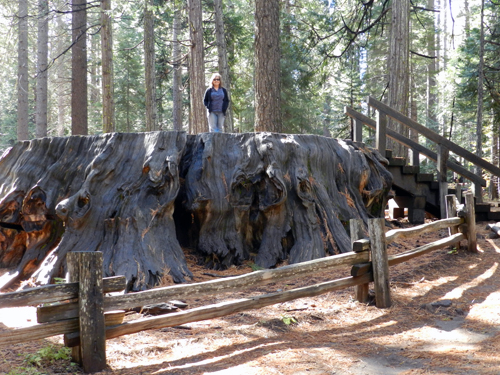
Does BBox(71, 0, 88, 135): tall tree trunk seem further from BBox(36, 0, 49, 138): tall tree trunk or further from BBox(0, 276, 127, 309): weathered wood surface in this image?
BBox(0, 276, 127, 309): weathered wood surface

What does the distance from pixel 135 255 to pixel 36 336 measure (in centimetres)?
248

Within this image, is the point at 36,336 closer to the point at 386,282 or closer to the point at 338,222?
the point at 386,282

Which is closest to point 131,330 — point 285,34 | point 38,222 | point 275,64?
point 38,222

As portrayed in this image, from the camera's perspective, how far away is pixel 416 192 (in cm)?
1014

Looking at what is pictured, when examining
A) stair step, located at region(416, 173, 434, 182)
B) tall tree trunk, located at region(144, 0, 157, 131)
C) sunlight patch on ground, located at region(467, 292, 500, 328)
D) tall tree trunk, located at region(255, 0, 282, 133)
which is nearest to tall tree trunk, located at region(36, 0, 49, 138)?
tall tree trunk, located at region(144, 0, 157, 131)

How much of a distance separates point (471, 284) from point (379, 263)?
184 centimetres

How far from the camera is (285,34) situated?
68.7 feet

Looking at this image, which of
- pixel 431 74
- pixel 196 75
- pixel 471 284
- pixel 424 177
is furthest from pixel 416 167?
pixel 431 74

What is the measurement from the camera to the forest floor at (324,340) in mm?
3490

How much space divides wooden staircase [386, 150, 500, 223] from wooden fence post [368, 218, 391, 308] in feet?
15.8

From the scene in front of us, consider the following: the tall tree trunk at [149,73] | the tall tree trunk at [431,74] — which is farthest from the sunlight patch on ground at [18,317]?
the tall tree trunk at [431,74]

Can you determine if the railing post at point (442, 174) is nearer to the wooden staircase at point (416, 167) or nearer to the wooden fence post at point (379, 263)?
the wooden staircase at point (416, 167)

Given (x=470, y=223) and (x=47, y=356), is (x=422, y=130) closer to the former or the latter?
(x=470, y=223)

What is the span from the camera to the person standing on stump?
9.88m
